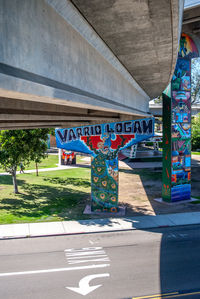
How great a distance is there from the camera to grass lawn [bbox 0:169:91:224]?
50.9ft

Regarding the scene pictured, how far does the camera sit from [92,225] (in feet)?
46.0

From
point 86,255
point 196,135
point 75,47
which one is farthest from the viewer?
point 196,135

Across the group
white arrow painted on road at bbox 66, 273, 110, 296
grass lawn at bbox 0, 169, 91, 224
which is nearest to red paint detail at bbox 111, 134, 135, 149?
grass lawn at bbox 0, 169, 91, 224

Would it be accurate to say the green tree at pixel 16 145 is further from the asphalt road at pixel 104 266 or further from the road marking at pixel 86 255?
the road marking at pixel 86 255

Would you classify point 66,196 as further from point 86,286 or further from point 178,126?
point 86,286

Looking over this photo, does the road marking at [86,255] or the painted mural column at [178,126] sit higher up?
the painted mural column at [178,126]

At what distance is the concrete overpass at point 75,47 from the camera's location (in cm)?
363

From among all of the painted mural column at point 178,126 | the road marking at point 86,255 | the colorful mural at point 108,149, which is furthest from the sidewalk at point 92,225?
the painted mural column at point 178,126

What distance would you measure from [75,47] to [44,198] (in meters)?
15.1

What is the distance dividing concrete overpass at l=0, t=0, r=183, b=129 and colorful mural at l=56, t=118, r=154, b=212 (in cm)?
670

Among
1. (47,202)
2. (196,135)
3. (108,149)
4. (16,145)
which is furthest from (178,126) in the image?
(196,135)

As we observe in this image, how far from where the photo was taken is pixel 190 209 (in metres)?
16.9

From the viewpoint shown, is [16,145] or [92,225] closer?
[92,225]

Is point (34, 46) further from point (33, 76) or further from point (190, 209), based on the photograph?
point (190, 209)
